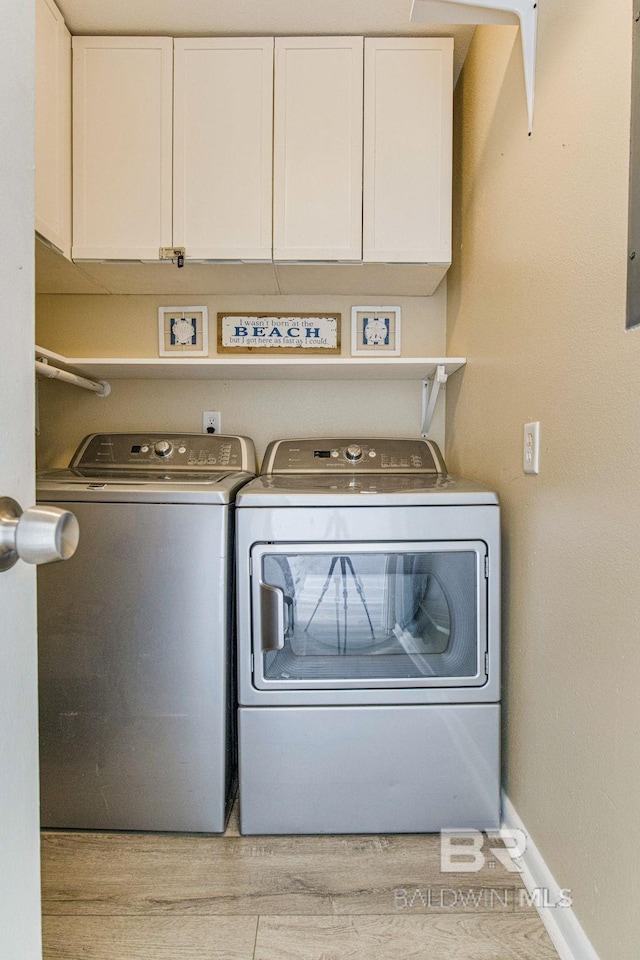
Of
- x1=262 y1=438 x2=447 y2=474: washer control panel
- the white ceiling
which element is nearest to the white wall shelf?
x1=262 y1=438 x2=447 y2=474: washer control panel

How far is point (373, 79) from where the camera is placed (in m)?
1.62

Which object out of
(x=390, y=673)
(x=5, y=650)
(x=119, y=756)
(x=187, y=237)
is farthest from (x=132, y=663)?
(x=187, y=237)

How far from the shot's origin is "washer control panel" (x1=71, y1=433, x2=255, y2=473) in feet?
6.18

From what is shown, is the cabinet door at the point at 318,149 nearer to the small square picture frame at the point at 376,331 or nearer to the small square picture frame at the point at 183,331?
the small square picture frame at the point at 376,331

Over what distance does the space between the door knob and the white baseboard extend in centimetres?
116

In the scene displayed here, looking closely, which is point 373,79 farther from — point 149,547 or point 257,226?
point 149,547

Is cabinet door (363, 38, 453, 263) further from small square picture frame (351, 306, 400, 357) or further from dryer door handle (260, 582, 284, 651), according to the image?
dryer door handle (260, 582, 284, 651)

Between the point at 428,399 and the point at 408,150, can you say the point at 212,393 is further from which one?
the point at 408,150

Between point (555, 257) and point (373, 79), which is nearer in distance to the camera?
point (555, 257)

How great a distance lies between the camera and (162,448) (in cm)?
189

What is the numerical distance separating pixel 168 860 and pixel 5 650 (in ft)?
3.68

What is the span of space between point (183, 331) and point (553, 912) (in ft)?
6.75

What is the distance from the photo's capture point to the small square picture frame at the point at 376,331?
6.77 ft

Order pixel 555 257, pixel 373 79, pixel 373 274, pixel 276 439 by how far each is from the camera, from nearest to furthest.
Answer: pixel 555 257, pixel 373 79, pixel 373 274, pixel 276 439
